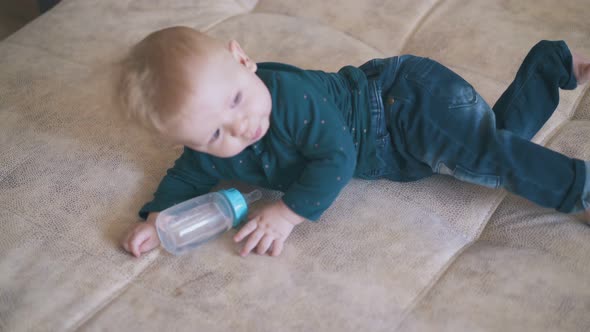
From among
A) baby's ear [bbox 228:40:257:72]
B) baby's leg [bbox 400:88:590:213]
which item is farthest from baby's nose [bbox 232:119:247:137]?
baby's leg [bbox 400:88:590:213]

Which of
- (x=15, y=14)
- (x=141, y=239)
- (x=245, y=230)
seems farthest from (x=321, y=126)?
→ (x=15, y=14)

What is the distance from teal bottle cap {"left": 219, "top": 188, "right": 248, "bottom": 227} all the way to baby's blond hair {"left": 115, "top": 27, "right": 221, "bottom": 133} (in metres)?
0.20

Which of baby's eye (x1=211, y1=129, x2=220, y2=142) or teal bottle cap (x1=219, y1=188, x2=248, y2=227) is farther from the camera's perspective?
teal bottle cap (x1=219, y1=188, x2=248, y2=227)

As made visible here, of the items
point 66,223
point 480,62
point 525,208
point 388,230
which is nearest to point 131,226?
point 66,223

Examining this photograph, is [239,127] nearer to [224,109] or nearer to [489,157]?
[224,109]

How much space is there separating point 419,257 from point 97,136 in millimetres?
716

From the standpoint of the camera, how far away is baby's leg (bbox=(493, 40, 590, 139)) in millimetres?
1062

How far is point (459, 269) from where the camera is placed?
905 mm

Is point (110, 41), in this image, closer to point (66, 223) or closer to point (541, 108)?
point (66, 223)

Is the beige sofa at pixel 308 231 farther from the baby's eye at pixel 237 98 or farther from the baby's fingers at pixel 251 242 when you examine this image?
the baby's eye at pixel 237 98

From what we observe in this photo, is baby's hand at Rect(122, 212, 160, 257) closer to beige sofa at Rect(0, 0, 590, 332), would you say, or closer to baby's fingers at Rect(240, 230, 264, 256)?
beige sofa at Rect(0, 0, 590, 332)

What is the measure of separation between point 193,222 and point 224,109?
25 centimetres

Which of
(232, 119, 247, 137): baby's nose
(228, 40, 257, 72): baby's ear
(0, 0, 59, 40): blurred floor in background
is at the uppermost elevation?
(228, 40, 257, 72): baby's ear

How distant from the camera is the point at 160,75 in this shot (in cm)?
81
